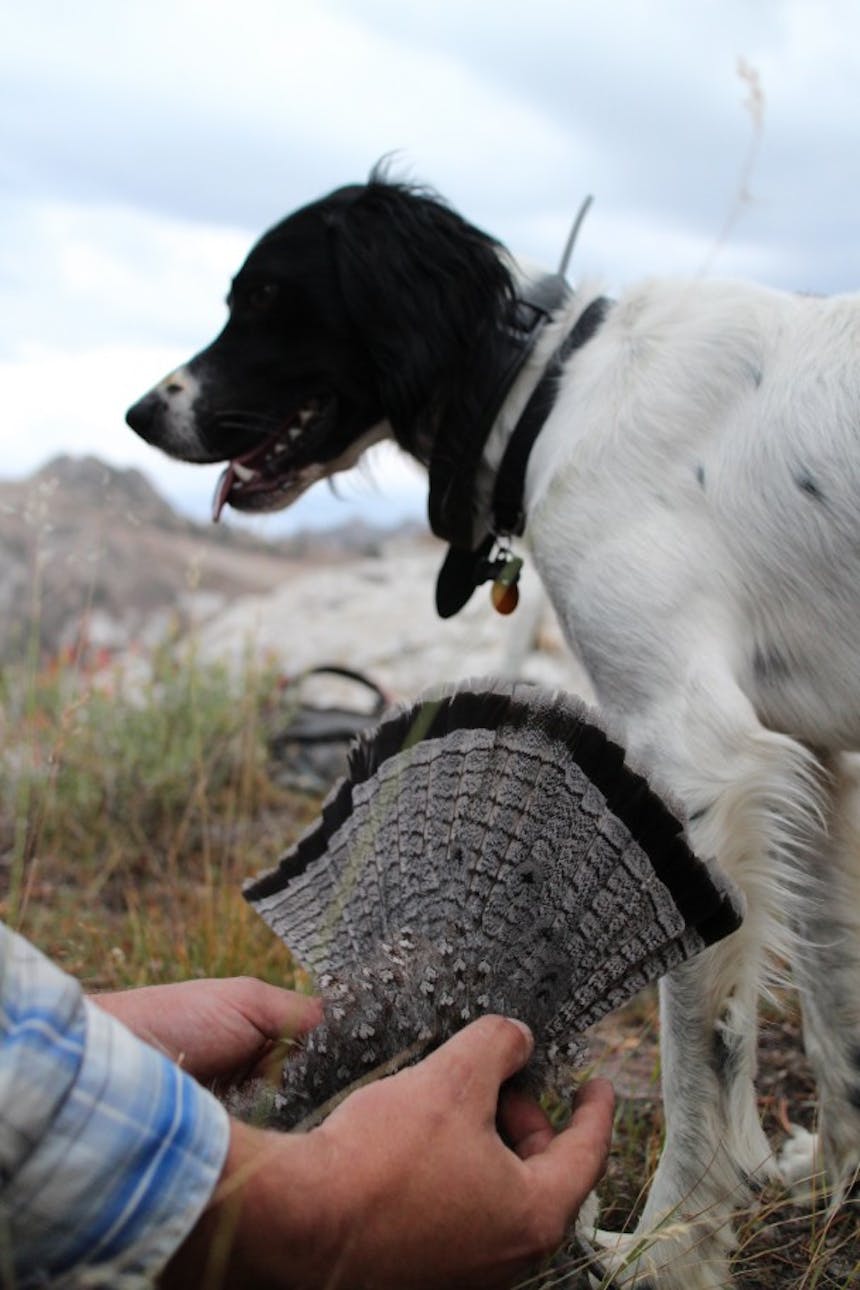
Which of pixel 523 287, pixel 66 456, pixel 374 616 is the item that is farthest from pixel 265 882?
pixel 66 456

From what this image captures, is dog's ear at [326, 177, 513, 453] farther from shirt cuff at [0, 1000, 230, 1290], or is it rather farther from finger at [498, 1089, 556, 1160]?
shirt cuff at [0, 1000, 230, 1290]

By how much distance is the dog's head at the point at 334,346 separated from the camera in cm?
306

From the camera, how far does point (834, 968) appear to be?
272 centimetres

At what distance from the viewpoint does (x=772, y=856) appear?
8.18 feet

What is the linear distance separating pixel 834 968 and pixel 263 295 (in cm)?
203

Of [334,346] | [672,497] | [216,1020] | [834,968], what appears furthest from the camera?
[334,346]

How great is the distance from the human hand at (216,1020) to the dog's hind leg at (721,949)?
708 millimetres

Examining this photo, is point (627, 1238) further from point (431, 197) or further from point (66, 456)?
point (66, 456)

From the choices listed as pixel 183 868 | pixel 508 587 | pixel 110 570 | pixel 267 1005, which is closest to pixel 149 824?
pixel 183 868

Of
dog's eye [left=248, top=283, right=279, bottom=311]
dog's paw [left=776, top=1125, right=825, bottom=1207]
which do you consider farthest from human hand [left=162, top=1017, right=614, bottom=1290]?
dog's eye [left=248, top=283, right=279, bottom=311]

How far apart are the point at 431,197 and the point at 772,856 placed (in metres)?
1.82

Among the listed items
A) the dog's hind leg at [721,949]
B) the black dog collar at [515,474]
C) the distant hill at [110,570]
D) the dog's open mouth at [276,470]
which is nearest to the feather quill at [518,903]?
the dog's hind leg at [721,949]

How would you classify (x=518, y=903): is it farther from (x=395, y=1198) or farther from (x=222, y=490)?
(x=222, y=490)

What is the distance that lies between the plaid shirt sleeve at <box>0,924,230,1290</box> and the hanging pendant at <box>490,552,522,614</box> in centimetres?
194
